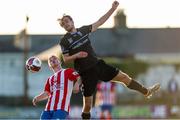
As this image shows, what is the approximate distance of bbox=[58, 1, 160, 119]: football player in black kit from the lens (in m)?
14.6

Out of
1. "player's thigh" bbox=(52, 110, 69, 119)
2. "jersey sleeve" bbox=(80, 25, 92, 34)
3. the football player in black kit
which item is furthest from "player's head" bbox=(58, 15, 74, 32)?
"player's thigh" bbox=(52, 110, 69, 119)

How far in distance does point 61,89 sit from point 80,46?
1150 millimetres

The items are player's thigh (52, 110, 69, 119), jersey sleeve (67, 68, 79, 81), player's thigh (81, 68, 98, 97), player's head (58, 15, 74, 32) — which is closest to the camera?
player's thigh (52, 110, 69, 119)

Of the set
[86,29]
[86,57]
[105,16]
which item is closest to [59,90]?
[86,57]

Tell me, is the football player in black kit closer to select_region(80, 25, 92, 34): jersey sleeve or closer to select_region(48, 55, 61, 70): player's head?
Result: select_region(80, 25, 92, 34): jersey sleeve

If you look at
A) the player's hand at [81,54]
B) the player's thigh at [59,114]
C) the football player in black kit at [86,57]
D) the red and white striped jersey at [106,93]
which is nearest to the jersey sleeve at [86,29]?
the football player in black kit at [86,57]

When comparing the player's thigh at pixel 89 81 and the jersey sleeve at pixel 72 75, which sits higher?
the jersey sleeve at pixel 72 75

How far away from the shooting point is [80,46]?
14742mm

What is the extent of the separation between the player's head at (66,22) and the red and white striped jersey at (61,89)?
90 centimetres

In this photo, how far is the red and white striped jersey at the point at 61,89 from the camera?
45.3 feet

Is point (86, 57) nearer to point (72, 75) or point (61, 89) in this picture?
point (72, 75)

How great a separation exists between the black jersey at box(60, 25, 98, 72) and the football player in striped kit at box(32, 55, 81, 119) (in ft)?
2.33

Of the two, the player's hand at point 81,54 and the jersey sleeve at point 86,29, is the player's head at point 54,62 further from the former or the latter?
the jersey sleeve at point 86,29

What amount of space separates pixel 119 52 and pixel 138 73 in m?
16.0
